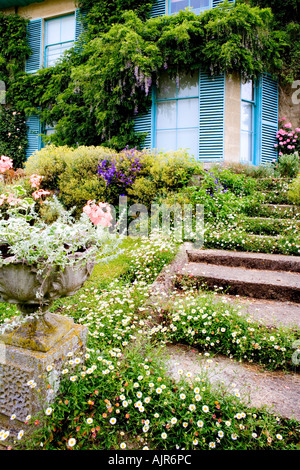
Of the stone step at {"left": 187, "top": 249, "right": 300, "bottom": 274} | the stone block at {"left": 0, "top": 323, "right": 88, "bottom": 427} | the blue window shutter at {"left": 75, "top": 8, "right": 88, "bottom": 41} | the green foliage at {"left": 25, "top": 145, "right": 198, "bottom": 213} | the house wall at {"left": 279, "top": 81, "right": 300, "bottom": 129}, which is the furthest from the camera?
the blue window shutter at {"left": 75, "top": 8, "right": 88, "bottom": 41}

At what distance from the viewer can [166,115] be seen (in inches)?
297

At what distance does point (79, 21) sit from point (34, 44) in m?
1.93

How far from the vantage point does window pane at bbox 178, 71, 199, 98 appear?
7.29 m

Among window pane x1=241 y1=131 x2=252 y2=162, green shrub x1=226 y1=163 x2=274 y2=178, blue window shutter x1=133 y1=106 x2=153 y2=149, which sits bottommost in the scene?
green shrub x1=226 y1=163 x2=274 y2=178

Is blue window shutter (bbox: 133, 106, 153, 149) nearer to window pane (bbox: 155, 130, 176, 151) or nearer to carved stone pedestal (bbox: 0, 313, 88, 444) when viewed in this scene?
window pane (bbox: 155, 130, 176, 151)

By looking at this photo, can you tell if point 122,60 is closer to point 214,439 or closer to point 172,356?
point 172,356

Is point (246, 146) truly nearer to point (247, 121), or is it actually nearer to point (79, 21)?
point (247, 121)

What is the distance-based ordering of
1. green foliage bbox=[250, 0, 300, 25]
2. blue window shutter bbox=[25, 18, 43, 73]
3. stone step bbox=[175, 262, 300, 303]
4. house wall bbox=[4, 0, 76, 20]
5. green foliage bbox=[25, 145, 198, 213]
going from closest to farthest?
1. stone step bbox=[175, 262, 300, 303]
2. green foliage bbox=[25, 145, 198, 213]
3. green foliage bbox=[250, 0, 300, 25]
4. house wall bbox=[4, 0, 76, 20]
5. blue window shutter bbox=[25, 18, 43, 73]

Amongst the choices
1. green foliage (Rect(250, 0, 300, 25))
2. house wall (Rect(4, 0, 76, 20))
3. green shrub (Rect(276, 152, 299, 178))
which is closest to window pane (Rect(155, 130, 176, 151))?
green shrub (Rect(276, 152, 299, 178))

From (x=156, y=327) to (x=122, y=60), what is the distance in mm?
6369

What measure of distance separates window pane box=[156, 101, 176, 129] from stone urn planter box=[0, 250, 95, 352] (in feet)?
21.8

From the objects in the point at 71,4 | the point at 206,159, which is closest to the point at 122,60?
the point at 206,159

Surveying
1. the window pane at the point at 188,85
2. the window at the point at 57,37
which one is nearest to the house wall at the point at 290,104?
the window pane at the point at 188,85

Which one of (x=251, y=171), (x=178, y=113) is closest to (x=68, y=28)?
(x=178, y=113)
